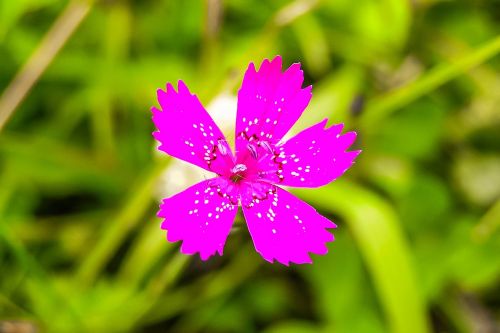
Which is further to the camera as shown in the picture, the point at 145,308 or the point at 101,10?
the point at 101,10

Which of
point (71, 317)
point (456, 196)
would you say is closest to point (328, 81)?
point (456, 196)

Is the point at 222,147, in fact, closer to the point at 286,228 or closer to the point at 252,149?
the point at 252,149

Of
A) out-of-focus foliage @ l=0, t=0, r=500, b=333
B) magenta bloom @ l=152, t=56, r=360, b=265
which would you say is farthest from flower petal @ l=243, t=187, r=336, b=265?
out-of-focus foliage @ l=0, t=0, r=500, b=333

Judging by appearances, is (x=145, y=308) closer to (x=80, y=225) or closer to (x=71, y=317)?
(x=71, y=317)

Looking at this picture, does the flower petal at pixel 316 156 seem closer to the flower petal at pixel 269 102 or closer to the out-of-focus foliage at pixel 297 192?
the flower petal at pixel 269 102

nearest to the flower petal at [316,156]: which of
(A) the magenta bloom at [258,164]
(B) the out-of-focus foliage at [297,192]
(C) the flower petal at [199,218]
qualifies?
(A) the magenta bloom at [258,164]

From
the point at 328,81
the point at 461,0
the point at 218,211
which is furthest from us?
the point at 461,0

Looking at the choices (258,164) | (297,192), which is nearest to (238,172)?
(258,164)
